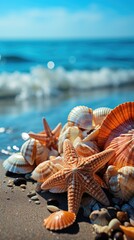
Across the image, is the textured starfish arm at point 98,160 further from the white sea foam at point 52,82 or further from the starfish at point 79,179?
the white sea foam at point 52,82

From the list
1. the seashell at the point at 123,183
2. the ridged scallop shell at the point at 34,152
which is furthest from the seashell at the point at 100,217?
the ridged scallop shell at the point at 34,152

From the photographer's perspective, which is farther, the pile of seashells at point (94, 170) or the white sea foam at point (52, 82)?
the white sea foam at point (52, 82)

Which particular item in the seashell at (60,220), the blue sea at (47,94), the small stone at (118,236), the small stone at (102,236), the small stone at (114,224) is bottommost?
the small stone at (118,236)

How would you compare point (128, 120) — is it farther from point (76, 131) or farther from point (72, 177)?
point (72, 177)

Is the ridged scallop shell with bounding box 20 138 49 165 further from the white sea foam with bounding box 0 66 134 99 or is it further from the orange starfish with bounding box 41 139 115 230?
the white sea foam with bounding box 0 66 134 99

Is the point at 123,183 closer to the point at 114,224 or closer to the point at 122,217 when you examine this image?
the point at 122,217

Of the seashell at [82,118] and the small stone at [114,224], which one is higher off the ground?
the seashell at [82,118]
